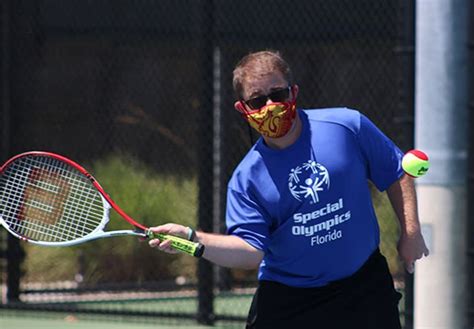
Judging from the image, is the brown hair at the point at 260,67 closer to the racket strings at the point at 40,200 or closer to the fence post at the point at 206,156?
the racket strings at the point at 40,200

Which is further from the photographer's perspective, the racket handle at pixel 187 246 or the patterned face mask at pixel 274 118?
the patterned face mask at pixel 274 118

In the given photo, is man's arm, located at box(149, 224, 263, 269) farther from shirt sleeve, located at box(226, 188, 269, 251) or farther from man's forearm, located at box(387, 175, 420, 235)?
man's forearm, located at box(387, 175, 420, 235)

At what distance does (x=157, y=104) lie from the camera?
32.0ft

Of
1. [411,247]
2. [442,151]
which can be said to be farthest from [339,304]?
[442,151]

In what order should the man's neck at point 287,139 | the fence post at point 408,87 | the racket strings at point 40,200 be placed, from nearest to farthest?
the man's neck at point 287,139 → the racket strings at point 40,200 → the fence post at point 408,87

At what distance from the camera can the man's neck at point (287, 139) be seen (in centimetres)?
430

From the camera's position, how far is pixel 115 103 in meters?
9.23

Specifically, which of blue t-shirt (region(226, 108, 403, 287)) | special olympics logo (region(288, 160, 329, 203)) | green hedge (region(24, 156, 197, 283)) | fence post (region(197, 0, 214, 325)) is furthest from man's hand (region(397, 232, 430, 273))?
green hedge (region(24, 156, 197, 283))

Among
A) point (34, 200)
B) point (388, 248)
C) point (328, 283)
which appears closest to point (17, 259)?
point (388, 248)

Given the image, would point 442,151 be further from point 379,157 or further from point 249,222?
point 249,222

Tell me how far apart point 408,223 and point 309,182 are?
0.41 m

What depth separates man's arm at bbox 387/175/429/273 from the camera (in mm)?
4332

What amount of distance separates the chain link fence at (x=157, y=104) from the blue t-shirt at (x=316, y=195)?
3447mm

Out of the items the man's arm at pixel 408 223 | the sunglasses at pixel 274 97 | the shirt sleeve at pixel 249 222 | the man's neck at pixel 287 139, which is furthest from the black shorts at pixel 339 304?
the sunglasses at pixel 274 97
